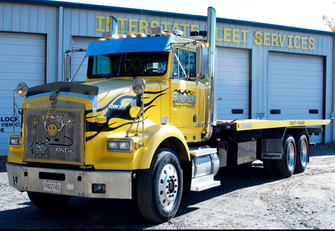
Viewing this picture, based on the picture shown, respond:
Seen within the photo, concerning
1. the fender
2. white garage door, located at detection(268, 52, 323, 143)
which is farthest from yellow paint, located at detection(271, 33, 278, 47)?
the fender

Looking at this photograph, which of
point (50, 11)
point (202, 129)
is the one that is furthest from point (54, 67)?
point (202, 129)

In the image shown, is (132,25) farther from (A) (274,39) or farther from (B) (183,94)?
(B) (183,94)

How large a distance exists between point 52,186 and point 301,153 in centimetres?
772

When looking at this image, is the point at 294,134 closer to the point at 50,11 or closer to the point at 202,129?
the point at 202,129

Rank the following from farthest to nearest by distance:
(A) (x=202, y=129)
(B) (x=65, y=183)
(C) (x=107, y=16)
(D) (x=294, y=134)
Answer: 1. (C) (x=107, y=16)
2. (D) (x=294, y=134)
3. (A) (x=202, y=129)
4. (B) (x=65, y=183)

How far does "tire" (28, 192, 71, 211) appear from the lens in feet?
19.5

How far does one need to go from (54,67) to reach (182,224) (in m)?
10.3

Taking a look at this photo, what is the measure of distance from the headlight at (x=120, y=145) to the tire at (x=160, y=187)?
0.45 m

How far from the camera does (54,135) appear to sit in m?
5.05

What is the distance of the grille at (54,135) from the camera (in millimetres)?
4910

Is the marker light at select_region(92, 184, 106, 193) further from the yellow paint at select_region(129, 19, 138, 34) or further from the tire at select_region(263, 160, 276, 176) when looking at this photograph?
the yellow paint at select_region(129, 19, 138, 34)

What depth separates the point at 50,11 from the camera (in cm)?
1386

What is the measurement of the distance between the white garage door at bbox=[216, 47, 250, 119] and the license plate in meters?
12.6

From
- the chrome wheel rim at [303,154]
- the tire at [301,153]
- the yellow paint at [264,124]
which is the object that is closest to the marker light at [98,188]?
the yellow paint at [264,124]
